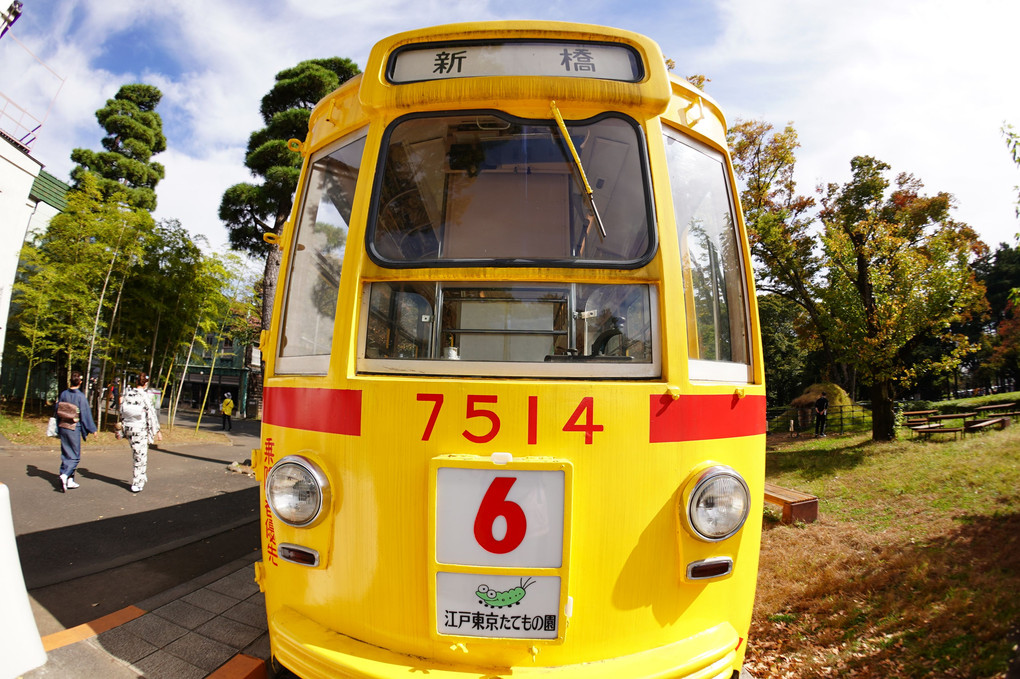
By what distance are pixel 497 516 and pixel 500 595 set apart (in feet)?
0.90

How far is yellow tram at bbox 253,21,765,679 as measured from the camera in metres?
A: 1.75

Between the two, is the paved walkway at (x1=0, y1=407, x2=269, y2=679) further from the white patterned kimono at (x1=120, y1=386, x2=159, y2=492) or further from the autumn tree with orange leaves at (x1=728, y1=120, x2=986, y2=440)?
the autumn tree with orange leaves at (x1=728, y1=120, x2=986, y2=440)

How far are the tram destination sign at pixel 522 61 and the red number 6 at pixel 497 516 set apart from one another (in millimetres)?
1614

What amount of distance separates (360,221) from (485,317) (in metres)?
0.66

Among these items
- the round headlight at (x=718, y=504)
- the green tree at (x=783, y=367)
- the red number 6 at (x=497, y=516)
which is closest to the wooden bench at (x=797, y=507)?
the round headlight at (x=718, y=504)

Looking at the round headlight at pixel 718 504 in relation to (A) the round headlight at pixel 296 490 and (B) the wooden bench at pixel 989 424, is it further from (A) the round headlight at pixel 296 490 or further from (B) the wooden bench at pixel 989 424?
(B) the wooden bench at pixel 989 424

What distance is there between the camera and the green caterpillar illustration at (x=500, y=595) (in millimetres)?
1743

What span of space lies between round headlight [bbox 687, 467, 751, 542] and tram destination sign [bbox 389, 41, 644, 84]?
5.30ft

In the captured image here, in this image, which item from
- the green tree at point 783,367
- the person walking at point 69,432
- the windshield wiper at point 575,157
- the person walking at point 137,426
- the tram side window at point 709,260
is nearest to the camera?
the windshield wiper at point 575,157

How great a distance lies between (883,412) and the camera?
1166cm

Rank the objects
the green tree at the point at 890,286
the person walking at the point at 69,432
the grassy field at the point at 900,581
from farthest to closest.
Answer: the green tree at the point at 890,286
the person walking at the point at 69,432
the grassy field at the point at 900,581

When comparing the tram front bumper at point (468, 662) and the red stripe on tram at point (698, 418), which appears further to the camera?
the red stripe on tram at point (698, 418)

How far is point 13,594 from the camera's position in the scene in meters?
2.18

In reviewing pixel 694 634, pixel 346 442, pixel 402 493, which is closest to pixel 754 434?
pixel 694 634
